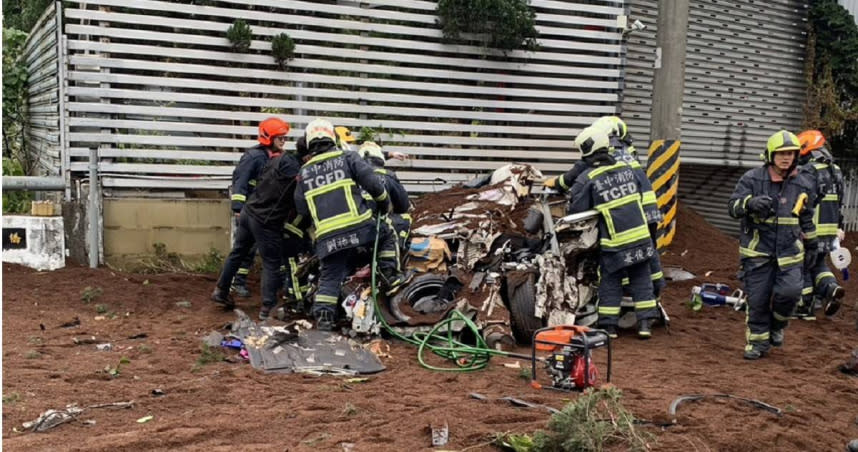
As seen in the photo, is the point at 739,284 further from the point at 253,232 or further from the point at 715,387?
the point at 253,232

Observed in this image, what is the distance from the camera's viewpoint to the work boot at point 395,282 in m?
7.00

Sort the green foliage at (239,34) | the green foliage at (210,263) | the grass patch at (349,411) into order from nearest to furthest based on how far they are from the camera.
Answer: the grass patch at (349,411) < the green foliage at (239,34) < the green foliage at (210,263)

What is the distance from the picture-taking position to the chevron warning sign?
1070cm

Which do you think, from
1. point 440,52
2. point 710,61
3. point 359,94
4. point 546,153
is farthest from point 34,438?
point 710,61

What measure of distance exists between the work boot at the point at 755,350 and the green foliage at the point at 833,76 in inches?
434

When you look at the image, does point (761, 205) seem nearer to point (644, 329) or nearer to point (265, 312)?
point (644, 329)

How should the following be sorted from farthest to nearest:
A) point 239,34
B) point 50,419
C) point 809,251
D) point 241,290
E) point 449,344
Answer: point 239,34, point 241,290, point 809,251, point 449,344, point 50,419

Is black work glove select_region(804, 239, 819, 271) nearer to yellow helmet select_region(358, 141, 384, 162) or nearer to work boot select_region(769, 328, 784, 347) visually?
work boot select_region(769, 328, 784, 347)

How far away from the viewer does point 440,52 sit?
1071 centimetres

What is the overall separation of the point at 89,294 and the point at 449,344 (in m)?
4.30

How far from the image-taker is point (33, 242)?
29.2ft

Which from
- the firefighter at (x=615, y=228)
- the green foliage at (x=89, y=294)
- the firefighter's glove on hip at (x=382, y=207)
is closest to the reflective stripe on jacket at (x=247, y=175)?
the firefighter's glove on hip at (x=382, y=207)

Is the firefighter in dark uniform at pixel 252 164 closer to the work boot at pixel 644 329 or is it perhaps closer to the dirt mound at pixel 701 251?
the work boot at pixel 644 329

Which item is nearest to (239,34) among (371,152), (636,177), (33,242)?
(371,152)
